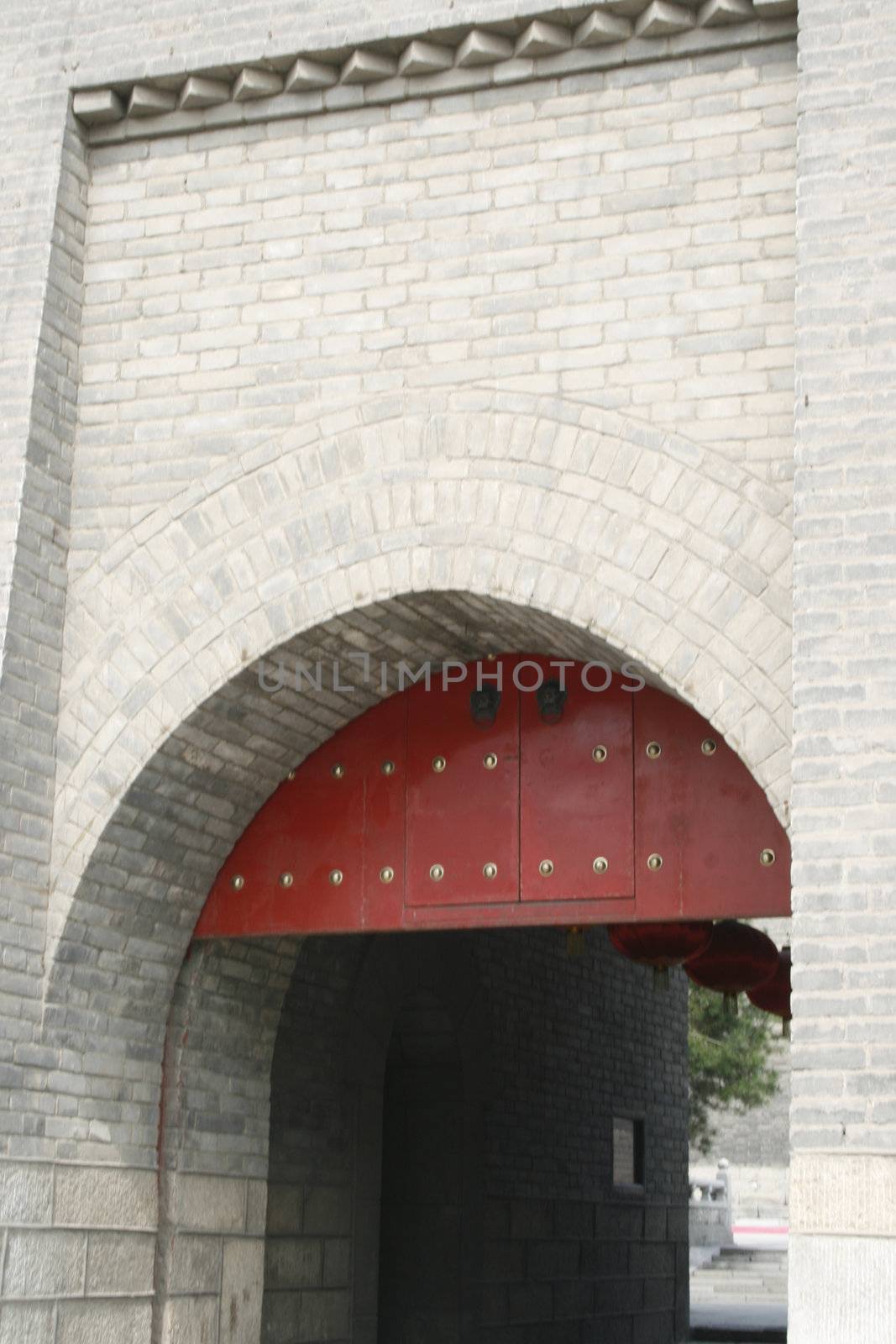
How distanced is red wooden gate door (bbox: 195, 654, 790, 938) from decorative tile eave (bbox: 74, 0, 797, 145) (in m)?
2.22

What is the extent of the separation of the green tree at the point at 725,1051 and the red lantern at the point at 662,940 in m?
9.55

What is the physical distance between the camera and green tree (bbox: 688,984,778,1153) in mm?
17172

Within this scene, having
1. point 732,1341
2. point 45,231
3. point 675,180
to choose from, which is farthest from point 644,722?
point 732,1341

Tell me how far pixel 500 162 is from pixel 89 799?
2.82 metres

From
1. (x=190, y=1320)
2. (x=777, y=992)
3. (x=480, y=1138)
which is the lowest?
(x=190, y=1320)

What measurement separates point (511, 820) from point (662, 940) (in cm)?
95

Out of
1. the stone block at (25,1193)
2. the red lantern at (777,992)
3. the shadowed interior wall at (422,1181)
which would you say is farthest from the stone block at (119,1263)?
the red lantern at (777,992)

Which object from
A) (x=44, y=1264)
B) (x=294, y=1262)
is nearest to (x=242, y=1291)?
(x=294, y=1262)

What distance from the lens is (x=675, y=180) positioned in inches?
251

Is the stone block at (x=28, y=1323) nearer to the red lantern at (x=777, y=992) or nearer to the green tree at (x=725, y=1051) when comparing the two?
the red lantern at (x=777, y=992)

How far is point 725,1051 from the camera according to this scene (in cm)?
1739

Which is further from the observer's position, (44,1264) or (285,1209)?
(285,1209)

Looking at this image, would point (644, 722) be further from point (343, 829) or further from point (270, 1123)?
point (270, 1123)

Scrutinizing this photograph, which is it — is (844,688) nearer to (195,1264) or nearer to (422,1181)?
(195,1264)
